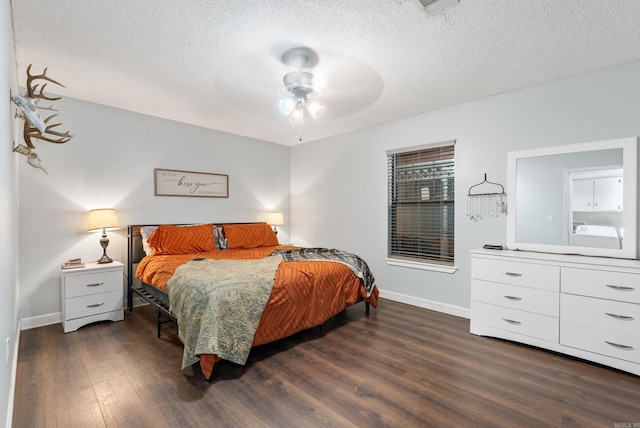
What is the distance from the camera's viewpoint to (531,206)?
295cm

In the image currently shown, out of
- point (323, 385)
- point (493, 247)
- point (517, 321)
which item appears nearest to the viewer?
point (323, 385)

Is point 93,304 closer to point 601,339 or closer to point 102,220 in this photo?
point 102,220

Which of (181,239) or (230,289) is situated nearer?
(230,289)

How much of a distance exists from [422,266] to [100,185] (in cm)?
399

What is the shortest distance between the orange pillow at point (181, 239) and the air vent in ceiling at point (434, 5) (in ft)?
10.9

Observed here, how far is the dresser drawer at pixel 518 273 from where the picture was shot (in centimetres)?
252

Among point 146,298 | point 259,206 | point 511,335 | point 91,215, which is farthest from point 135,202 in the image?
point 511,335

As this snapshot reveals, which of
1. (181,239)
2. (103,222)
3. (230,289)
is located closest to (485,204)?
(230,289)

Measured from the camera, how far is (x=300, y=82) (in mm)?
2535

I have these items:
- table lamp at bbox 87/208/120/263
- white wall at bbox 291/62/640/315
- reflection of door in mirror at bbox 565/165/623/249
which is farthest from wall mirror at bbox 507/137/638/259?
table lamp at bbox 87/208/120/263

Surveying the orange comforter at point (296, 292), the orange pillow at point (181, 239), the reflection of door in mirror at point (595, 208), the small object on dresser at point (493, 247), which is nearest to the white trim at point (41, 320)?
the orange comforter at point (296, 292)

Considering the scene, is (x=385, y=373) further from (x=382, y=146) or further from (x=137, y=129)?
(x=137, y=129)

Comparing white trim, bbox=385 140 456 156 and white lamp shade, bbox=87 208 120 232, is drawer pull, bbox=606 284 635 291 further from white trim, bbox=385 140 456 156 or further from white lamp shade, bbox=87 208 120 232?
white lamp shade, bbox=87 208 120 232

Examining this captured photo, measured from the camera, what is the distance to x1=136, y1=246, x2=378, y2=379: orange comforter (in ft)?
7.89
